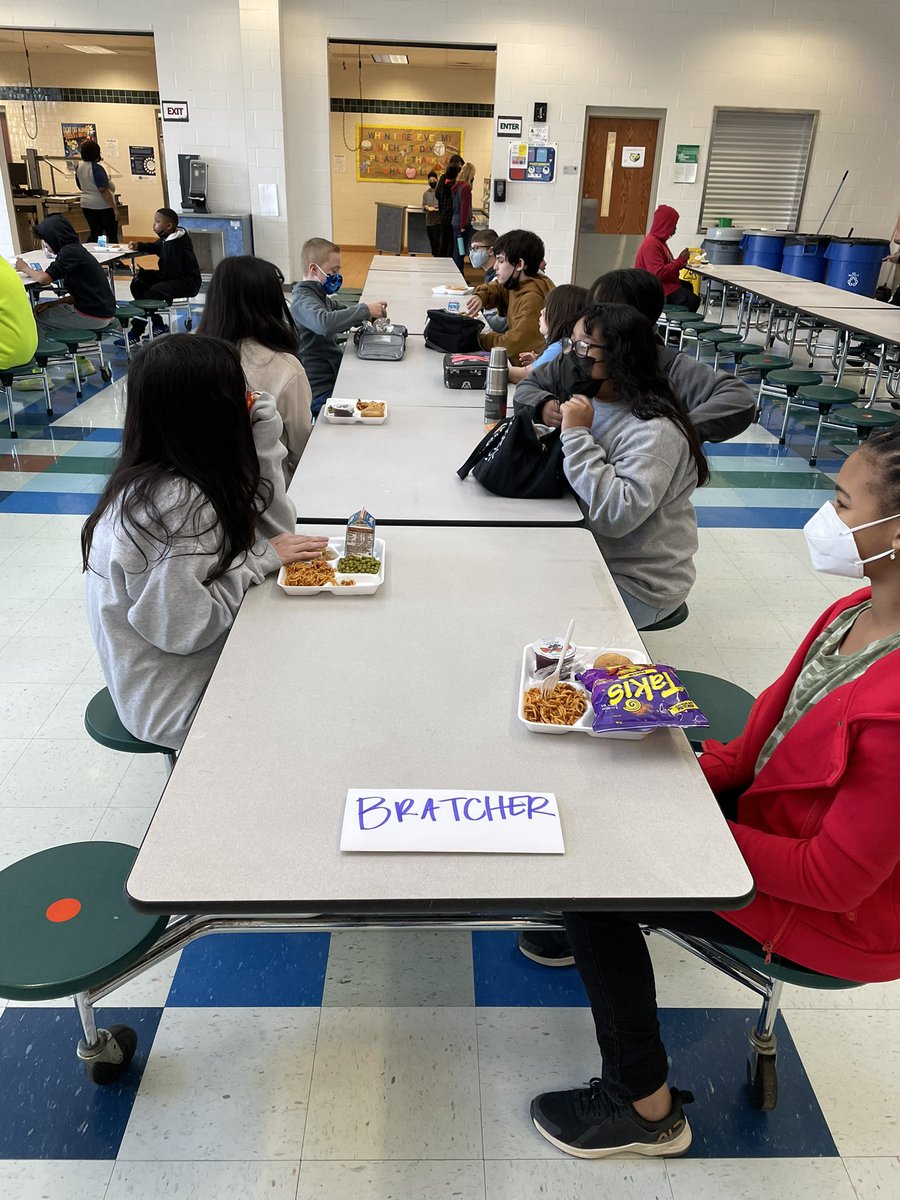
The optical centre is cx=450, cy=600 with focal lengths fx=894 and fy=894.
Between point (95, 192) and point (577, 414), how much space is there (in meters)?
10.7

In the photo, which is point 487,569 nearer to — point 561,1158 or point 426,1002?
point 426,1002

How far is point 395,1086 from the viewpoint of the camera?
1649 millimetres

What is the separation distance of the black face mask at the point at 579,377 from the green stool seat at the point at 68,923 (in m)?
1.55

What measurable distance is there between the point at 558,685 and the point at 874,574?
1.71 ft

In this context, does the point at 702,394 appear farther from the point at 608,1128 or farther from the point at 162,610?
the point at 608,1128

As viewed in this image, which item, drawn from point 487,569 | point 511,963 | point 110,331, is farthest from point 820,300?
point 511,963

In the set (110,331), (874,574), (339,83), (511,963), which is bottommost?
(511,963)

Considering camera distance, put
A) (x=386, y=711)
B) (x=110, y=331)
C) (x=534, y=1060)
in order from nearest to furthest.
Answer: (x=386, y=711)
(x=534, y=1060)
(x=110, y=331)

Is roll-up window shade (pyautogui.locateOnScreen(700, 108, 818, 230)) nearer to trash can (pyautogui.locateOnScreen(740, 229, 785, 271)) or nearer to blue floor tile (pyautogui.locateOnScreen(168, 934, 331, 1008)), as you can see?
trash can (pyautogui.locateOnScreen(740, 229, 785, 271))

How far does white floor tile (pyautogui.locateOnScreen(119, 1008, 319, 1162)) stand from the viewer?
5.04ft

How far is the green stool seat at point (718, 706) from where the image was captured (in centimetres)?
196

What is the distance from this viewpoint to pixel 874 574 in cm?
136

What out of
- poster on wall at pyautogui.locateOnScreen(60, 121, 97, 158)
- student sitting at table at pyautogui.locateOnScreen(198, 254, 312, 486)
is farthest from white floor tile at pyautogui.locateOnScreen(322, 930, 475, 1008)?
poster on wall at pyautogui.locateOnScreen(60, 121, 97, 158)

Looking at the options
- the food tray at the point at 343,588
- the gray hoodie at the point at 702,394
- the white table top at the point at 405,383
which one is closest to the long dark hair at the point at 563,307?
the white table top at the point at 405,383
